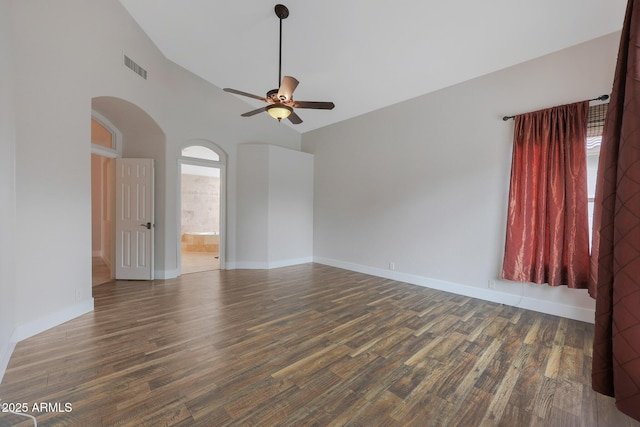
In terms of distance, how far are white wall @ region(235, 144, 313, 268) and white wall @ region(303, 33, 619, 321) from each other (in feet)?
3.72

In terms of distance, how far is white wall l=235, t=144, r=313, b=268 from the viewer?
18.7 feet

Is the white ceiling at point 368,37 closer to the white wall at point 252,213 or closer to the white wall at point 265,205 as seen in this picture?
the white wall at point 265,205

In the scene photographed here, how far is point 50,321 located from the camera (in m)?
2.83

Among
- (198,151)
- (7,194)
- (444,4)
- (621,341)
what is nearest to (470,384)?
(621,341)

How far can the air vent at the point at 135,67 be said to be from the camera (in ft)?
12.2

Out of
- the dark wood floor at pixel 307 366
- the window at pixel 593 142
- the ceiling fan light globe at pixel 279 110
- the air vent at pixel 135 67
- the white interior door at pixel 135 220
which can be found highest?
the air vent at pixel 135 67

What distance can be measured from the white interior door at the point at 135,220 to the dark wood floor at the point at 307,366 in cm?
104

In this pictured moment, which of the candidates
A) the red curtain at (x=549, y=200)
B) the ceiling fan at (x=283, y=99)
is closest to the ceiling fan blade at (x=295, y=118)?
the ceiling fan at (x=283, y=99)

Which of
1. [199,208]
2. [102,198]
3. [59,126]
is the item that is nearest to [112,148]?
[59,126]

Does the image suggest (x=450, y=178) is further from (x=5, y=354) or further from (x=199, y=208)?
(x=199, y=208)

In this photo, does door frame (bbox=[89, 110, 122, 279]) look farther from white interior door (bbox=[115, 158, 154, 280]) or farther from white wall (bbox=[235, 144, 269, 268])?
white wall (bbox=[235, 144, 269, 268])

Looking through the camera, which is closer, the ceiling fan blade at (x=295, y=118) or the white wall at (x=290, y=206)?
the ceiling fan blade at (x=295, y=118)

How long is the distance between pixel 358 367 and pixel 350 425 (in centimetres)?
60

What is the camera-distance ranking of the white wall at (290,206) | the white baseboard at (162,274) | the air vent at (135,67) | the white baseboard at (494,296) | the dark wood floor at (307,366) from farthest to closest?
the white wall at (290,206)
the white baseboard at (162,274)
the air vent at (135,67)
the white baseboard at (494,296)
the dark wood floor at (307,366)
